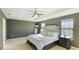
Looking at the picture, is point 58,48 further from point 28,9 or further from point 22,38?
point 28,9

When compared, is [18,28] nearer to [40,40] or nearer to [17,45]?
[17,45]

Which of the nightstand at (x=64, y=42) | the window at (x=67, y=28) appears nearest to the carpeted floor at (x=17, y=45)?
the nightstand at (x=64, y=42)

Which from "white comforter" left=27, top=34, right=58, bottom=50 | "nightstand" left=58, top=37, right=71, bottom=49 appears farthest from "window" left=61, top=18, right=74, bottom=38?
"white comforter" left=27, top=34, right=58, bottom=50

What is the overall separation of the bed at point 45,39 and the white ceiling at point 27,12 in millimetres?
303

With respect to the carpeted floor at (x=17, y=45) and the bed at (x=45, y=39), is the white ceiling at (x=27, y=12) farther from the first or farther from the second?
the carpeted floor at (x=17, y=45)

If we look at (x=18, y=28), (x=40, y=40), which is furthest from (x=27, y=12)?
(x=40, y=40)

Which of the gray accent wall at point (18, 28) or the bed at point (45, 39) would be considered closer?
the bed at point (45, 39)

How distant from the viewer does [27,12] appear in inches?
66.8

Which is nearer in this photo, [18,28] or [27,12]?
[27,12]

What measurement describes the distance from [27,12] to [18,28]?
44 cm

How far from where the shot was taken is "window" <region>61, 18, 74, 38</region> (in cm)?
172

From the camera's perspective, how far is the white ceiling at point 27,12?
1.63m
